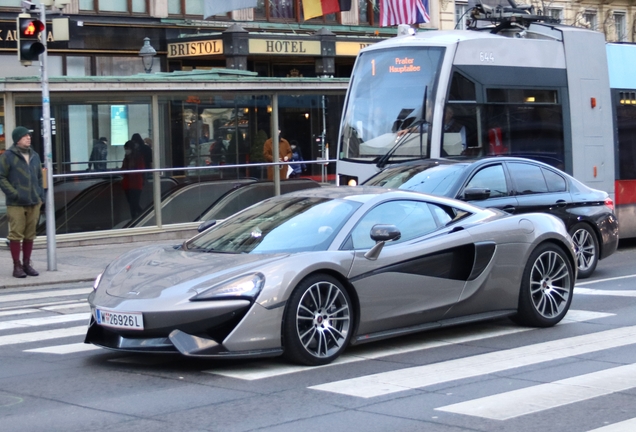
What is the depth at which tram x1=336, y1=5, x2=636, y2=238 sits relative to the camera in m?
15.9

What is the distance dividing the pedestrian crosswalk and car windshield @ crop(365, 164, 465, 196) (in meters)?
2.39

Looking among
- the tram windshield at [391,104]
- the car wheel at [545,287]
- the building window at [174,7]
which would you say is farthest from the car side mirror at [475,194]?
the building window at [174,7]

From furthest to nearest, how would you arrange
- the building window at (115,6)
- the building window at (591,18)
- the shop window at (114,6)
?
the building window at (591,18) < the shop window at (114,6) < the building window at (115,6)

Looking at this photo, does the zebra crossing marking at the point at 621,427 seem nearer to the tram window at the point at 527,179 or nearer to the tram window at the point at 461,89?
the tram window at the point at 527,179

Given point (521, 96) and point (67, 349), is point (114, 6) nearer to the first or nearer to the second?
point (521, 96)

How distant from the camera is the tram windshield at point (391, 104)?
15852 millimetres

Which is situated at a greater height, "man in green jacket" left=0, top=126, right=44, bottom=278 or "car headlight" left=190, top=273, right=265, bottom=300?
"man in green jacket" left=0, top=126, right=44, bottom=278

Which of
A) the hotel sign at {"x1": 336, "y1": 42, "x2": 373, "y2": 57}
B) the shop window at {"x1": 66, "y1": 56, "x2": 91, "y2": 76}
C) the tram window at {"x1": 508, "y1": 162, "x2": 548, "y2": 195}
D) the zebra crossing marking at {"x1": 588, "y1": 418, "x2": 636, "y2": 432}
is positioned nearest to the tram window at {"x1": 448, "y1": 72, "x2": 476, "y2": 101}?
the tram window at {"x1": 508, "y1": 162, "x2": 548, "y2": 195}

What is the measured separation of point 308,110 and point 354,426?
1648 cm

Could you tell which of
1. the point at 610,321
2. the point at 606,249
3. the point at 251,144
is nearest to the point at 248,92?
the point at 251,144

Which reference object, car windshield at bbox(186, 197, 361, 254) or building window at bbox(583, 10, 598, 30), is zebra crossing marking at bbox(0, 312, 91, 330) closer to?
car windshield at bbox(186, 197, 361, 254)

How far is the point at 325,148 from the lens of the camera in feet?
73.4

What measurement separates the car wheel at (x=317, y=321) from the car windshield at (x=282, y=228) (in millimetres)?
373

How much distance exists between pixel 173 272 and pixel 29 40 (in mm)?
8620
